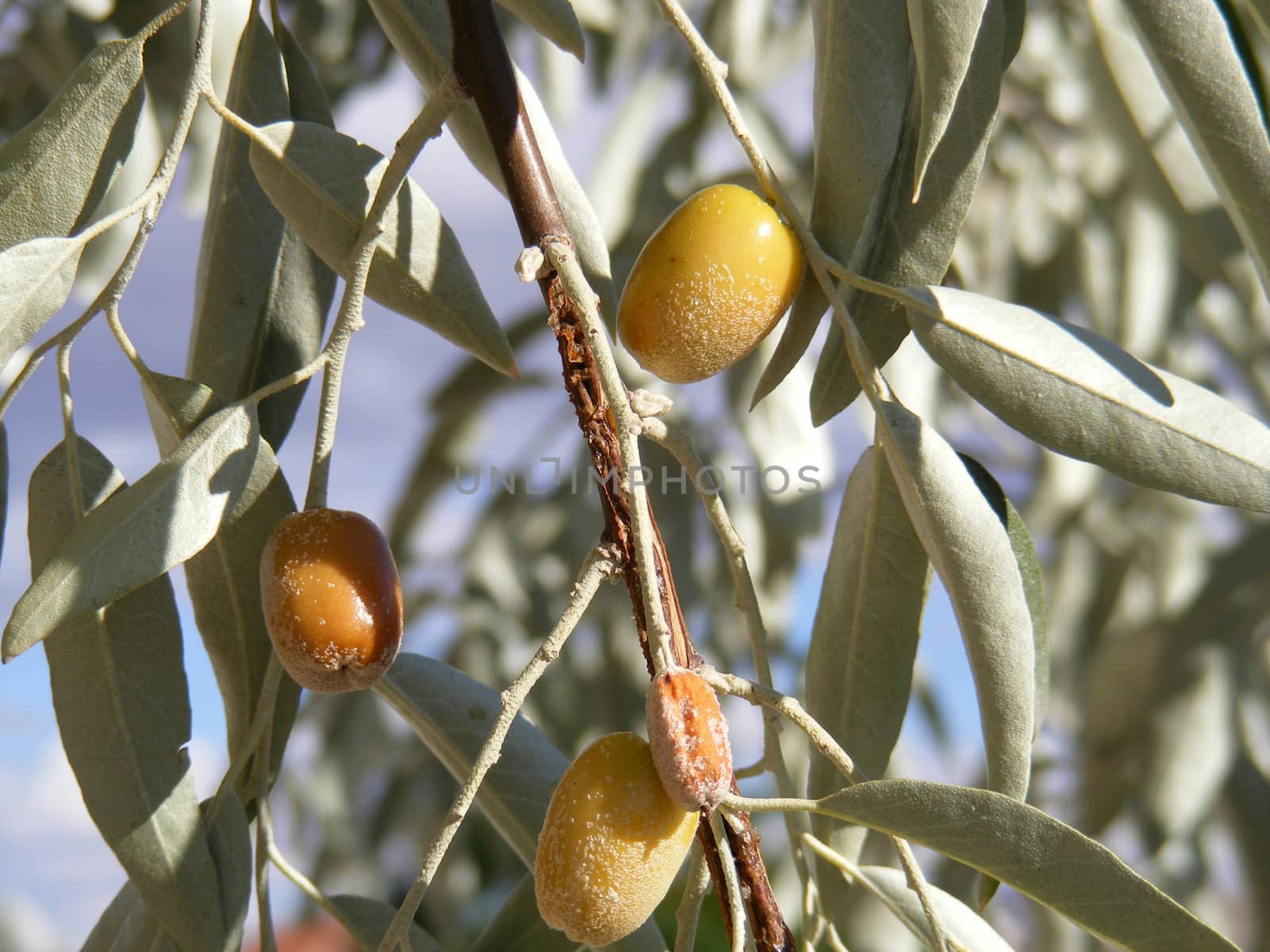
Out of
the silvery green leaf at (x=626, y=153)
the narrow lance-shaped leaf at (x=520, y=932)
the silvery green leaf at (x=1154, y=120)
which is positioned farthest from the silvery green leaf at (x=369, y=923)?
the silvery green leaf at (x=626, y=153)

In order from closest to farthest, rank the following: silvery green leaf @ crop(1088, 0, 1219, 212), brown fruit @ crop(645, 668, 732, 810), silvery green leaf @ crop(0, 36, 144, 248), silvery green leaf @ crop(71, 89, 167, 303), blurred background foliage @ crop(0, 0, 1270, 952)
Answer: brown fruit @ crop(645, 668, 732, 810), silvery green leaf @ crop(0, 36, 144, 248), silvery green leaf @ crop(1088, 0, 1219, 212), silvery green leaf @ crop(71, 89, 167, 303), blurred background foliage @ crop(0, 0, 1270, 952)

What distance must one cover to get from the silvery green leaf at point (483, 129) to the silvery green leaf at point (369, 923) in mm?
317

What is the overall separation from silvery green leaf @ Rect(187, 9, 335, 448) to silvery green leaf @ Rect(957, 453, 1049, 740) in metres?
0.32

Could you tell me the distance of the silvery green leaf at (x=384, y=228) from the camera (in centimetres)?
54

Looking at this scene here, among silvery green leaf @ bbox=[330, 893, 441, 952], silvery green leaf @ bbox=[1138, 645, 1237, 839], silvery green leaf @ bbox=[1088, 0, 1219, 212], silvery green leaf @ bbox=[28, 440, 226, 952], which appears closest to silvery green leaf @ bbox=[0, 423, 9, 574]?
silvery green leaf @ bbox=[28, 440, 226, 952]

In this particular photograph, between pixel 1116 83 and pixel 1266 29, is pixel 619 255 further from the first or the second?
pixel 1266 29

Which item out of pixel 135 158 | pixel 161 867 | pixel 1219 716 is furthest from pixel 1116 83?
pixel 1219 716

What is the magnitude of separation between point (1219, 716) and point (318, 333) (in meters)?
1.67

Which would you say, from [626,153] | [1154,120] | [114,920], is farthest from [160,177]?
[626,153]

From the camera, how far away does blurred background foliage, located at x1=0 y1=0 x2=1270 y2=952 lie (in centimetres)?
168

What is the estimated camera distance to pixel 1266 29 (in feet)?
1.61

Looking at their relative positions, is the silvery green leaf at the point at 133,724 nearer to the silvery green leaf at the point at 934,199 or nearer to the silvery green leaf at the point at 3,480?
the silvery green leaf at the point at 3,480

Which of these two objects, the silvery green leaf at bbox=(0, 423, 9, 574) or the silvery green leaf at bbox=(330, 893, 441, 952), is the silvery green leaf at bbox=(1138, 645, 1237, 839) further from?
the silvery green leaf at bbox=(0, 423, 9, 574)

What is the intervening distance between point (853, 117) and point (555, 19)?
16cm
